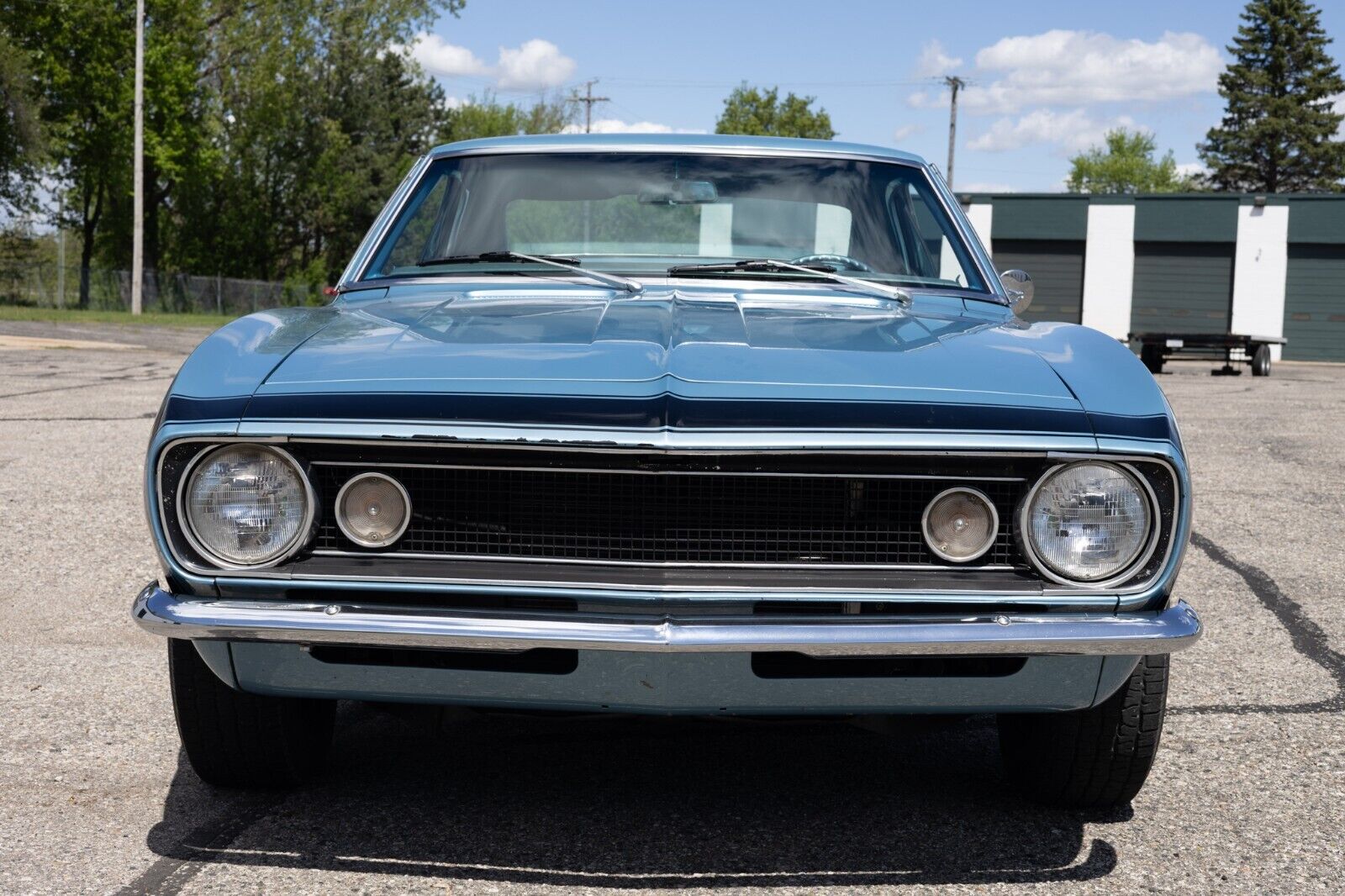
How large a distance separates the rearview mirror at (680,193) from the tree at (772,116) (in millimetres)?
67088

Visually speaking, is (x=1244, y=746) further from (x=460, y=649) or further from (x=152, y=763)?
(x=152, y=763)

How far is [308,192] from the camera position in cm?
5100

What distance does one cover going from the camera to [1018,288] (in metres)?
3.93

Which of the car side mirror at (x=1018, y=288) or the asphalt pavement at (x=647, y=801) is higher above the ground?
the car side mirror at (x=1018, y=288)

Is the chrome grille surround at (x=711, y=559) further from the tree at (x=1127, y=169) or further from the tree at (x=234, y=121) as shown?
the tree at (x=1127, y=169)

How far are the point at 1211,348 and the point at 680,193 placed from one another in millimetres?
20302

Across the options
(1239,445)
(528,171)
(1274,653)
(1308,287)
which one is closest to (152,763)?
(528,171)

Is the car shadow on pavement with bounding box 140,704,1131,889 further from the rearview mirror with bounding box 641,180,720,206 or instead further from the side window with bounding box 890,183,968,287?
the rearview mirror with bounding box 641,180,720,206

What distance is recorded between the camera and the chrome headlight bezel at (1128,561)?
98.0 inches

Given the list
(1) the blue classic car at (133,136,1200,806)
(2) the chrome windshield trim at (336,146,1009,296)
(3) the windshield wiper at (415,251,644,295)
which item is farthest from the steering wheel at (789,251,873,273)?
(1) the blue classic car at (133,136,1200,806)

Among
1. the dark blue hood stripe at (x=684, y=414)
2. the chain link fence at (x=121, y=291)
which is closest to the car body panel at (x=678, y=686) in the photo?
the dark blue hood stripe at (x=684, y=414)

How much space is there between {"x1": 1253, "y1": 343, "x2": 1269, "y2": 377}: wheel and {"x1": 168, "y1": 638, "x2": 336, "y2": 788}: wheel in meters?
22.2

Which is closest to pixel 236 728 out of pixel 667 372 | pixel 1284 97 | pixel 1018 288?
pixel 667 372

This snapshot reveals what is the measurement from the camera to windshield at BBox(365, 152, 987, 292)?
3871mm
